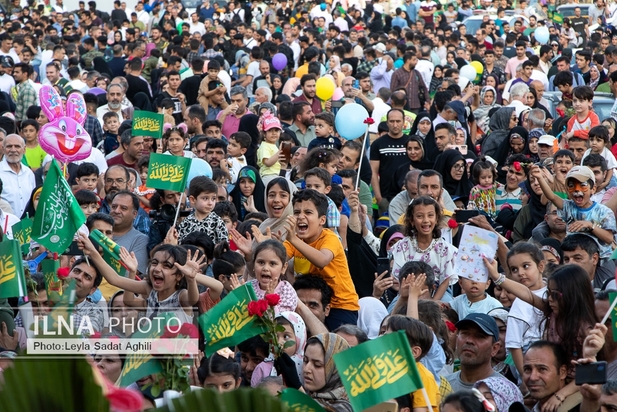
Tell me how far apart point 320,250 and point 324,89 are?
827cm

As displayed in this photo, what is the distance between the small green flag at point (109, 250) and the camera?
6.05 metres

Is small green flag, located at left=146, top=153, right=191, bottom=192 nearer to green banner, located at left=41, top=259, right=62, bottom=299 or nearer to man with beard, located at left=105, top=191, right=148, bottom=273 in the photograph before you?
man with beard, located at left=105, top=191, right=148, bottom=273

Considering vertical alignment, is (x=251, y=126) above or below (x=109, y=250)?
above

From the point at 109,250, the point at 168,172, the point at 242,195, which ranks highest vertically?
the point at 242,195

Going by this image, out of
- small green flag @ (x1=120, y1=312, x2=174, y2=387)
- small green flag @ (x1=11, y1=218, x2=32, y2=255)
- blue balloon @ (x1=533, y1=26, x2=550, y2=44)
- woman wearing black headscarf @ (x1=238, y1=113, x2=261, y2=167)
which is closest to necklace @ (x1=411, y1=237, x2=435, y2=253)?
small green flag @ (x1=11, y1=218, x2=32, y2=255)

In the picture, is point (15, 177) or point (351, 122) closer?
point (15, 177)

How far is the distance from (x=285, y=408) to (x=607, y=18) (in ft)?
90.0

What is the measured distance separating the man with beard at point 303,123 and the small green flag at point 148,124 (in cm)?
278

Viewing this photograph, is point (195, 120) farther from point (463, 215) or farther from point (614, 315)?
point (614, 315)

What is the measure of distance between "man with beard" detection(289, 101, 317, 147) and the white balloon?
236 inches

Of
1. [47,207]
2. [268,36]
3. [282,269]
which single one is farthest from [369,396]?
[268,36]

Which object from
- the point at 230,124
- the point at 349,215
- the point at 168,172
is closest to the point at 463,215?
the point at 349,215

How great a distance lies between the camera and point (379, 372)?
3463 millimetres

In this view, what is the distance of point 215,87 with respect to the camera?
13.2 metres
